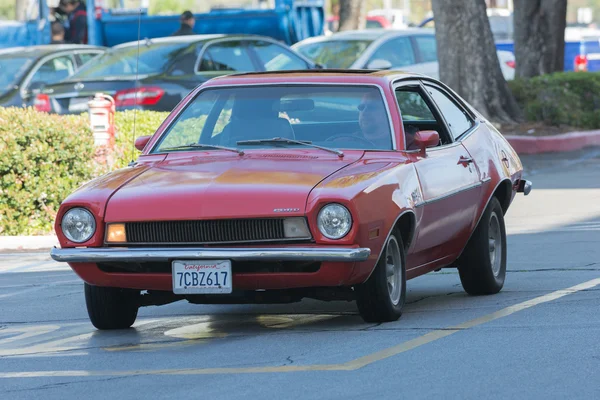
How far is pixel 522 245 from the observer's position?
12.2 meters

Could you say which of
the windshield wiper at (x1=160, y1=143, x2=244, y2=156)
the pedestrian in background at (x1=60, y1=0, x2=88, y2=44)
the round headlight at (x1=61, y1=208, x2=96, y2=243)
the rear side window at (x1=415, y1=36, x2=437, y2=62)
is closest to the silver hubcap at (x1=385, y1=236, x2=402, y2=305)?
the windshield wiper at (x1=160, y1=143, x2=244, y2=156)

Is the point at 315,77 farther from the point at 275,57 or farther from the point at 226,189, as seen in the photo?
the point at 275,57

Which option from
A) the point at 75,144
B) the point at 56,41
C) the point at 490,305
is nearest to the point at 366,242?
the point at 490,305

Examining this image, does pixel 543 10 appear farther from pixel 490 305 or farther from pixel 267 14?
pixel 490 305

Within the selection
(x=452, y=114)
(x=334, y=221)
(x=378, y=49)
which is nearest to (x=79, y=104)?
(x=378, y=49)

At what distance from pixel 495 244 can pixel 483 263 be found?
1.50 ft

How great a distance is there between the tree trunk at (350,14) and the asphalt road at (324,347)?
26329 mm

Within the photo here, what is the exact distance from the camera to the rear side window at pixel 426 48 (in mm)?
23906

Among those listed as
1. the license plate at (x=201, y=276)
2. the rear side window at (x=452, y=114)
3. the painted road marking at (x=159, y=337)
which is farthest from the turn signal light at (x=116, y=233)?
the rear side window at (x=452, y=114)

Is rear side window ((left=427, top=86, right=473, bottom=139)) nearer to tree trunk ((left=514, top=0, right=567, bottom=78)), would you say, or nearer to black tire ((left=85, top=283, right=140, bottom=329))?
black tire ((left=85, top=283, right=140, bottom=329))

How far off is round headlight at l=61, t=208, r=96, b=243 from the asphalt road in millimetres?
589

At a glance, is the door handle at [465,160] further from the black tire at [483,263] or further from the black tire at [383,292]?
the black tire at [383,292]

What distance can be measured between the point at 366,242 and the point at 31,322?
2.49 meters

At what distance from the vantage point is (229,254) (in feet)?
24.1
